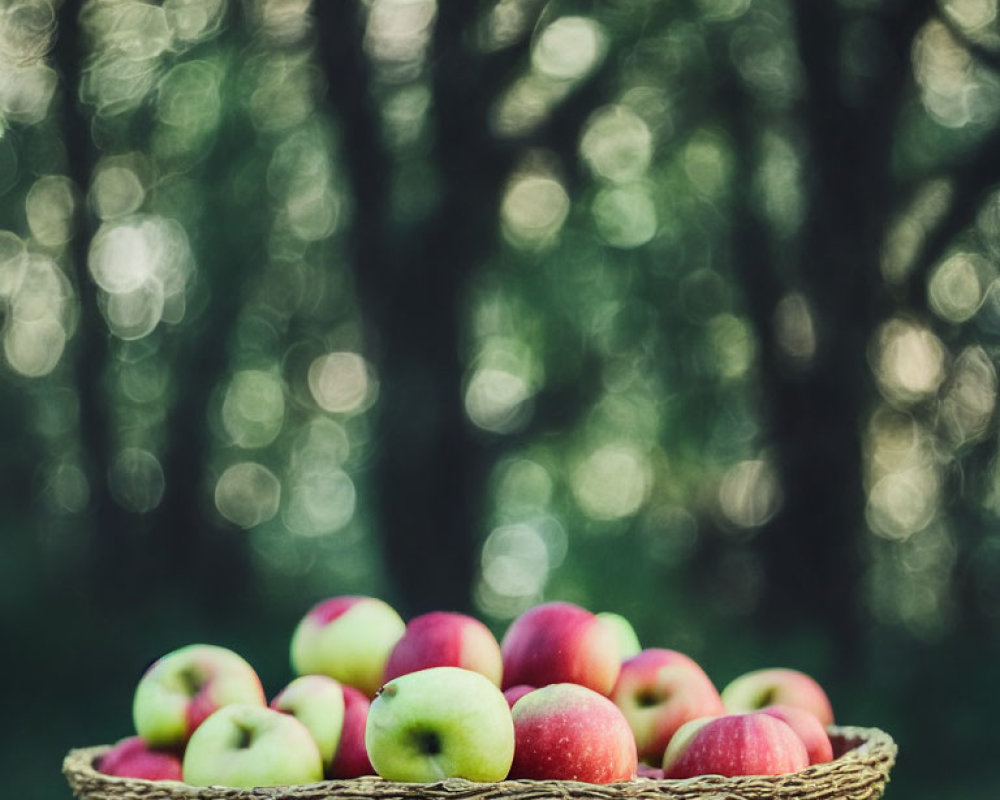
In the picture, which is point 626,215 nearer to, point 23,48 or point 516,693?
point 23,48

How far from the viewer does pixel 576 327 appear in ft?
25.9

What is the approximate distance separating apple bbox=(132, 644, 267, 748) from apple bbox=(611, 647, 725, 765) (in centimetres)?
64

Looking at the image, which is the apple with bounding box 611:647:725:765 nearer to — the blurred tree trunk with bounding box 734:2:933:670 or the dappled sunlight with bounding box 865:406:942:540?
the blurred tree trunk with bounding box 734:2:933:670

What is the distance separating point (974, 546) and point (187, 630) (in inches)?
164

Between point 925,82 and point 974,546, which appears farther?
point 925,82

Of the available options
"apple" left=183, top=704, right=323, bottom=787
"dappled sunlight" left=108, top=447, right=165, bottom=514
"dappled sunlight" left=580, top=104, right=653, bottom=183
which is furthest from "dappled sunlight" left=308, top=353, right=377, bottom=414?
"apple" left=183, top=704, right=323, bottom=787

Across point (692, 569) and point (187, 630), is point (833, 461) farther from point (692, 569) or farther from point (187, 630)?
point (187, 630)

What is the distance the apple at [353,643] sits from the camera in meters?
2.18

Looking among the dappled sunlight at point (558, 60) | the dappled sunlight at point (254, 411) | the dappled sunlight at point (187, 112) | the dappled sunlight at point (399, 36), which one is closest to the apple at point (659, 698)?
the dappled sunlight at point (399, 36)

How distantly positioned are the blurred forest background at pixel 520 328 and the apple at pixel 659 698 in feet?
10.8

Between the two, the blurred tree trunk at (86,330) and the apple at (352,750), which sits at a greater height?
the blurred tree trunk at (86,330)

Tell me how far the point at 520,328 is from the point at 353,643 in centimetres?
601

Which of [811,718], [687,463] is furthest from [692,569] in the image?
[811,718]

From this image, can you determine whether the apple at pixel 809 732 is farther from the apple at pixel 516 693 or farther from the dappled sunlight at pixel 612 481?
the dappled sunlight at pixel 612 481
